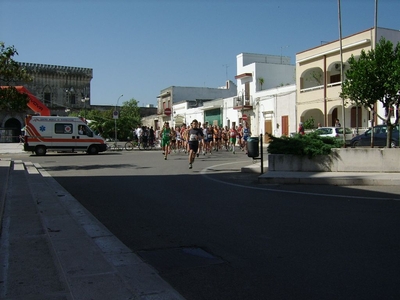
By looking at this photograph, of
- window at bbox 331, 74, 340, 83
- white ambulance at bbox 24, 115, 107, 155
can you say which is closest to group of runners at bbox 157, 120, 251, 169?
white ambulance at bbox 24, 115, 107, 155

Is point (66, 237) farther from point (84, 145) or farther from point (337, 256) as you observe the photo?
point (84, 145)

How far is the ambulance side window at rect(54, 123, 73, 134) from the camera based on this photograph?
2403cm

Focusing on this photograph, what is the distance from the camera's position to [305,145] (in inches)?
476

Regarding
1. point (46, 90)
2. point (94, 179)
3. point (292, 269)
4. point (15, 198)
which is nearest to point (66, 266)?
point (292, 269)

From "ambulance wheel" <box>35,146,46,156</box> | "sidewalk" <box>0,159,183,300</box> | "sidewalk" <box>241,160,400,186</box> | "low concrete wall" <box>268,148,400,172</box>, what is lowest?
"sidewalk" <box>0,159,183,300</box>

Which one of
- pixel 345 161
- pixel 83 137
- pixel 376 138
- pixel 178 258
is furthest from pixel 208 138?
pixel 178 258

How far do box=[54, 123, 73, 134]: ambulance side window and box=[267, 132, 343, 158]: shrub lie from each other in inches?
592

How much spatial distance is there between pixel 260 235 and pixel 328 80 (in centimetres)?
3093

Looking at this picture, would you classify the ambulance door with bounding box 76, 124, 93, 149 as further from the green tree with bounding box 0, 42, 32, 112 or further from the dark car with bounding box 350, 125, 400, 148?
the dark car with bounding box 350, 125, 400, 148

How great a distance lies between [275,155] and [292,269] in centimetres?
820

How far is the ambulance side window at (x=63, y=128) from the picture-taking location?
24.0 m

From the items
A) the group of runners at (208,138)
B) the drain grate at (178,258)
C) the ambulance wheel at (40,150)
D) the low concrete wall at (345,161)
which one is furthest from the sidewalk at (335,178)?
the ambulance wheel at (40,150)

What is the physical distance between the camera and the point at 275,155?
12383 millimetres

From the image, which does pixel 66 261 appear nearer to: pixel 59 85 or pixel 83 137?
pixel 83 137
